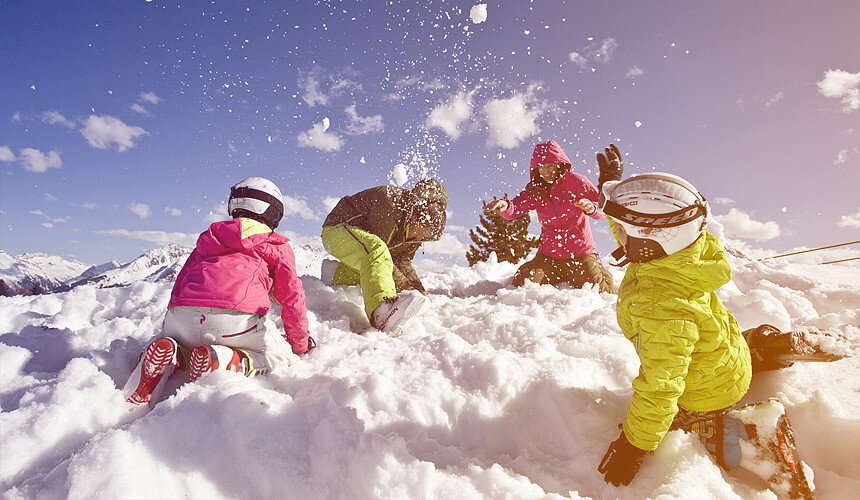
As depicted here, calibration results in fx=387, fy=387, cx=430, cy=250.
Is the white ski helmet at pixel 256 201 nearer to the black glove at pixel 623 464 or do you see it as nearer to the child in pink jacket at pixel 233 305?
the child in pink jacket at pixel 233 305

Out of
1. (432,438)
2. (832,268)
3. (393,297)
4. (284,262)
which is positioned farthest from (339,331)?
(832,268)

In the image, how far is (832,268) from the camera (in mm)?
5605

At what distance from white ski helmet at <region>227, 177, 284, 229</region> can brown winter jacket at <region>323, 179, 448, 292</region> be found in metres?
1.54

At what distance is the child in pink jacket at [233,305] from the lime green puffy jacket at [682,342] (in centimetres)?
201

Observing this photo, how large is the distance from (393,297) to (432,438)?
5.90ft

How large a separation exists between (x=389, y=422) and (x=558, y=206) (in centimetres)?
418

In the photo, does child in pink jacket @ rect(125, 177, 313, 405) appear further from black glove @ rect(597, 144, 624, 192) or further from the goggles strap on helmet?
black glove @ rect(597, 144, 624, 192)

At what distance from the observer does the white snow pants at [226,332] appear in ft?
7.59

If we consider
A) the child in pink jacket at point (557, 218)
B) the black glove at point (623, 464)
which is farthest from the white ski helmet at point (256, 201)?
the child in pink jacket at point (557, 218)

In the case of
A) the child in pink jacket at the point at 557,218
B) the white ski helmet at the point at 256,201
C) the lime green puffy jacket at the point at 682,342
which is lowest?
the child in pink jacket at the point at 557,218

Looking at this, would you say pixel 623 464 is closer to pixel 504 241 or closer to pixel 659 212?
pixel 659 212

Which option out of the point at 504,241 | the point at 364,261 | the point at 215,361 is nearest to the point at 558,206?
the point at 364,261

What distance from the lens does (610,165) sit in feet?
8.38

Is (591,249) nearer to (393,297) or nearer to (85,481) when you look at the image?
(393,297)
